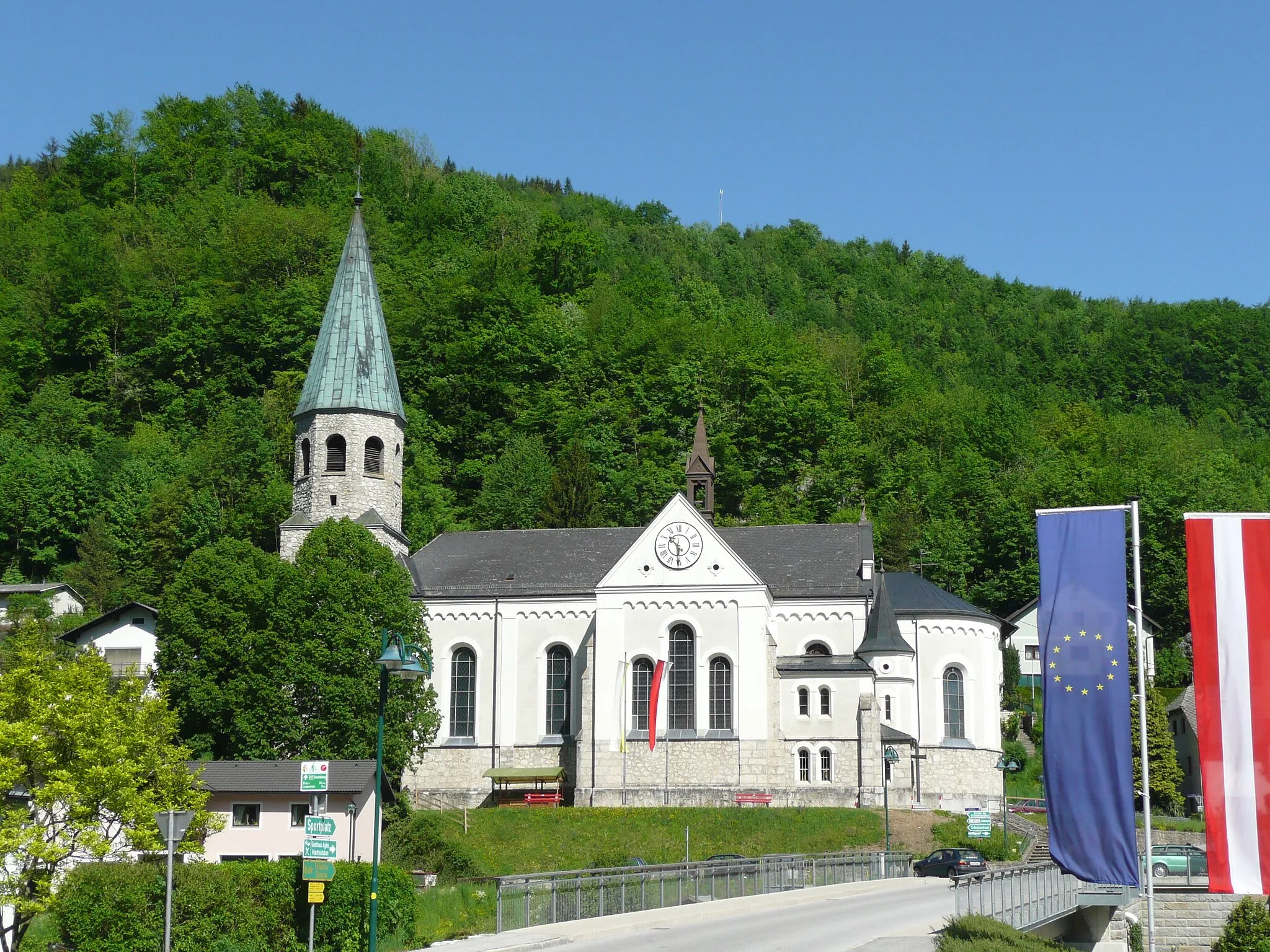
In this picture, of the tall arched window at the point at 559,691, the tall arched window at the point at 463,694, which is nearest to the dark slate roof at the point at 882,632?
the tall arched window at the point at 559,691

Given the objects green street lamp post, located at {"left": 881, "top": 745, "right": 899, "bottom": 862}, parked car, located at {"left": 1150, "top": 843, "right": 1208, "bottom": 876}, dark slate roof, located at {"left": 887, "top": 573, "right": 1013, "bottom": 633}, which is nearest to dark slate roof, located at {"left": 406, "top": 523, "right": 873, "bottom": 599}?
dark slate roof, located at {"left": 887, "top": 573, "right": 1013, "bottom": 633}

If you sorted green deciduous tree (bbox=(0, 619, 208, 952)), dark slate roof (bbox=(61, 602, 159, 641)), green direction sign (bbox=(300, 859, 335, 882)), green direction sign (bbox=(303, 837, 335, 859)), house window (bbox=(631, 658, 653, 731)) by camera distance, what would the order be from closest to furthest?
1. green direction sign (bbox=(303, 837, 335, 859))
2. green direction sign (bbox=(300, 859, 335, 882))
3. green deciduous tree (bbox=(0, 619, 208, 952))
4. house window (bbox=(631, 658, 653, 731))
5. dark slate roof (bbox=(61, 602, 159, 641))

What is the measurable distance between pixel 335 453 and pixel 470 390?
105ft

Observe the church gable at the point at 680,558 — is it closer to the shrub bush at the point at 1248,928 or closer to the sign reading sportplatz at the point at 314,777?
the shrub bush at the point at 1248,928

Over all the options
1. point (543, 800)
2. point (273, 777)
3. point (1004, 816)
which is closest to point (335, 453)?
point (543, 800)

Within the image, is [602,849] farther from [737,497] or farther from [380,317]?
[737,497]

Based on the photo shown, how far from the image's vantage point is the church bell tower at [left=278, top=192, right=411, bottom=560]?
→ 61125mm

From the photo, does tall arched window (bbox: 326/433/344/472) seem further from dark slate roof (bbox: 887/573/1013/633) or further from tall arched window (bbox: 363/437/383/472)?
dark slate roof (bbox: 887/573/1013/633)

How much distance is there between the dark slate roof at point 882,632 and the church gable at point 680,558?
543 centimetres

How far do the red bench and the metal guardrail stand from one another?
17370 millimetres

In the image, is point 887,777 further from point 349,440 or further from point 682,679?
point 349,440

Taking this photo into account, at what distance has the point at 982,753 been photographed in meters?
59.4

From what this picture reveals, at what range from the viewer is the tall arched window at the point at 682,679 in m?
57.8

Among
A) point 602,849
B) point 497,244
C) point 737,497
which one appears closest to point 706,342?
point 737,497
